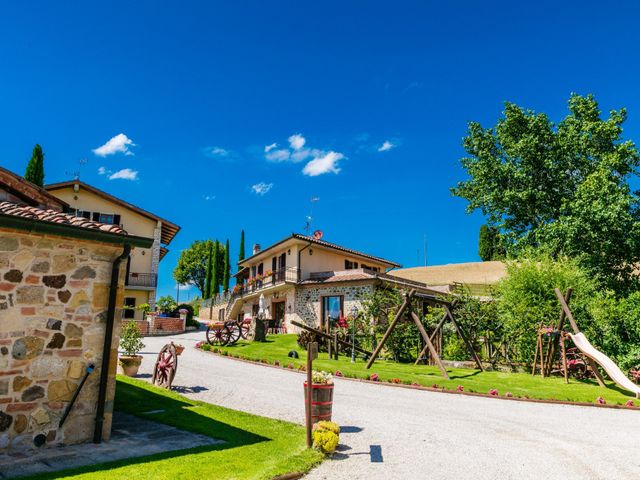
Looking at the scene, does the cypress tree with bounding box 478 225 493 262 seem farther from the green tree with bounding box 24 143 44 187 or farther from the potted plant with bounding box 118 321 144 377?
the potted plant with bounding box 118 321 144 377

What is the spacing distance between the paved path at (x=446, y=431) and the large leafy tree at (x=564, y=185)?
1454cm

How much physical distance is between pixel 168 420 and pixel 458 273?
66132mm

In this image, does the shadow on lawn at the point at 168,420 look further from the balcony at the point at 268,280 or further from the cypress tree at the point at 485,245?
the cypress tree at the point at 485,245

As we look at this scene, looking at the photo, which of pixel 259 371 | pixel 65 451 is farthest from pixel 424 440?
pixel 259 371

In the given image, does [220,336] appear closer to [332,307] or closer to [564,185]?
[332,307]

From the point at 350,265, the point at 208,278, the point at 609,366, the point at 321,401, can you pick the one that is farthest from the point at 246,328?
the point at 208,278

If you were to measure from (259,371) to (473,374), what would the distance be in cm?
765

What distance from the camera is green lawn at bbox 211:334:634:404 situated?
507 inches

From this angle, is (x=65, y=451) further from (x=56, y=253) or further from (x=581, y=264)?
(x=581, y=264)

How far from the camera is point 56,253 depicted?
6.64 m

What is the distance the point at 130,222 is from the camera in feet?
116

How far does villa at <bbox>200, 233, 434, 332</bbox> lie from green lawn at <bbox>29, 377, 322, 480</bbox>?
1832 cm

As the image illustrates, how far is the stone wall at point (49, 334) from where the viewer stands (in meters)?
6.13

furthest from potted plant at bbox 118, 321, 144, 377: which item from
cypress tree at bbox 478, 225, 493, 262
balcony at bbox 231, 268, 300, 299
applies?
cypress tree at bbox 478, 225, 493, 262
